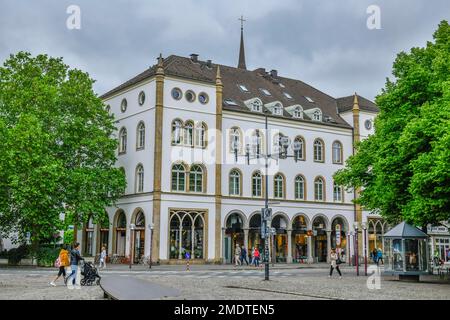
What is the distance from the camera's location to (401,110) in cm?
3172

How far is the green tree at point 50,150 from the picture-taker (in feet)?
130

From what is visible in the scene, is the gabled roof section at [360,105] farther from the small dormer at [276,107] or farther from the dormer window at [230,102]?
the dormer window at [230,102]

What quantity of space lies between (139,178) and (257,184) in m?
10.8

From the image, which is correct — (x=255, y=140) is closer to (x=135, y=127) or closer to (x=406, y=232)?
(x=135, y=127)

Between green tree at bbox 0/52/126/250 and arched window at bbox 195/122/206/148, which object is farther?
arched window at bbox 195/122/206/148

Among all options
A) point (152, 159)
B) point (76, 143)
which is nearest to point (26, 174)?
point (76, 143)

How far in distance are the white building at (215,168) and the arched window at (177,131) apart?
8cm

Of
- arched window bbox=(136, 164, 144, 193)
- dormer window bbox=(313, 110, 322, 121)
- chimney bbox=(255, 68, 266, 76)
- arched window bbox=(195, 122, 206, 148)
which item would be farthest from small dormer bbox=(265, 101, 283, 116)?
arched window bbox=(136, 164, 144, 193)

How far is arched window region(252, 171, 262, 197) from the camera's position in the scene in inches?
2163

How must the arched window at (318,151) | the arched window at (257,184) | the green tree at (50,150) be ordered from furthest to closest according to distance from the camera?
1. the arched window at (318,151)
2. the arched window at (257,184)
3. the green tree at (50,150)

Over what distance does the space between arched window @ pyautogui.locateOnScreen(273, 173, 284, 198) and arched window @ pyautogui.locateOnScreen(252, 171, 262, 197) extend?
67.4 inches

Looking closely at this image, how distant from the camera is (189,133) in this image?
51.0 meters

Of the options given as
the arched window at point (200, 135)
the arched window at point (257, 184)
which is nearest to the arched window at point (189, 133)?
the arched window at point (200, 135)

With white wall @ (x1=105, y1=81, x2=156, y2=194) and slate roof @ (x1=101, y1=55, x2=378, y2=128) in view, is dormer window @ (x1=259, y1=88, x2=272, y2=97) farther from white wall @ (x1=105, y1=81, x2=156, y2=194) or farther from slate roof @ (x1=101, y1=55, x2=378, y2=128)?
white wall @ (x1=105, y1=81, x2=156, y2=194)
